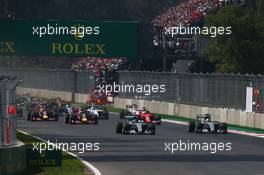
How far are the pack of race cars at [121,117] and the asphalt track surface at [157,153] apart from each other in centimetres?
63

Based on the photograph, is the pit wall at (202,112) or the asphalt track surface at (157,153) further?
the pit wall at (202,112)

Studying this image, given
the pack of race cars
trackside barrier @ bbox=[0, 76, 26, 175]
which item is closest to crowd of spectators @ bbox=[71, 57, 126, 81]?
the pack of race cars

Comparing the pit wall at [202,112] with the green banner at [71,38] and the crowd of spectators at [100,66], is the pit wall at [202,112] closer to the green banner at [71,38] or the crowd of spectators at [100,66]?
the crowd of spectators at [100,66]

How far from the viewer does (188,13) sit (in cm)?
8450

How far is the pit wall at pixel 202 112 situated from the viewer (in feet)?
192

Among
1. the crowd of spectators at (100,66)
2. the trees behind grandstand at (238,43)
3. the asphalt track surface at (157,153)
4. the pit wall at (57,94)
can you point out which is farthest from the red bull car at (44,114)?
the trees behind grandstand at (238,43)

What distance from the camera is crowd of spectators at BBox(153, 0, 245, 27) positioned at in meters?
81.2

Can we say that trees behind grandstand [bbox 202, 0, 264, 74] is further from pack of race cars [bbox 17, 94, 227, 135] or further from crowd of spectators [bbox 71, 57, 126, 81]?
pack of race cars [bbox 17, 94, 227, 135]

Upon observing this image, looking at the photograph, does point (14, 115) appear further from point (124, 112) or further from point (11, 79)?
point (124, 112)

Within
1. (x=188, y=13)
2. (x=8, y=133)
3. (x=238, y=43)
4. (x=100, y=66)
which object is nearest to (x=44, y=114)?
(x=100, y=66)

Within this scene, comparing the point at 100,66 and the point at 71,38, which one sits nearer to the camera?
the point at 71,38

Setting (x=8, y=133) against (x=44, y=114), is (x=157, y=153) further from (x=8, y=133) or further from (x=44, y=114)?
(x=44, y=114)

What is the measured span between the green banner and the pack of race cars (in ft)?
32.6

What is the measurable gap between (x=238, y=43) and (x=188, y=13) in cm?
662
